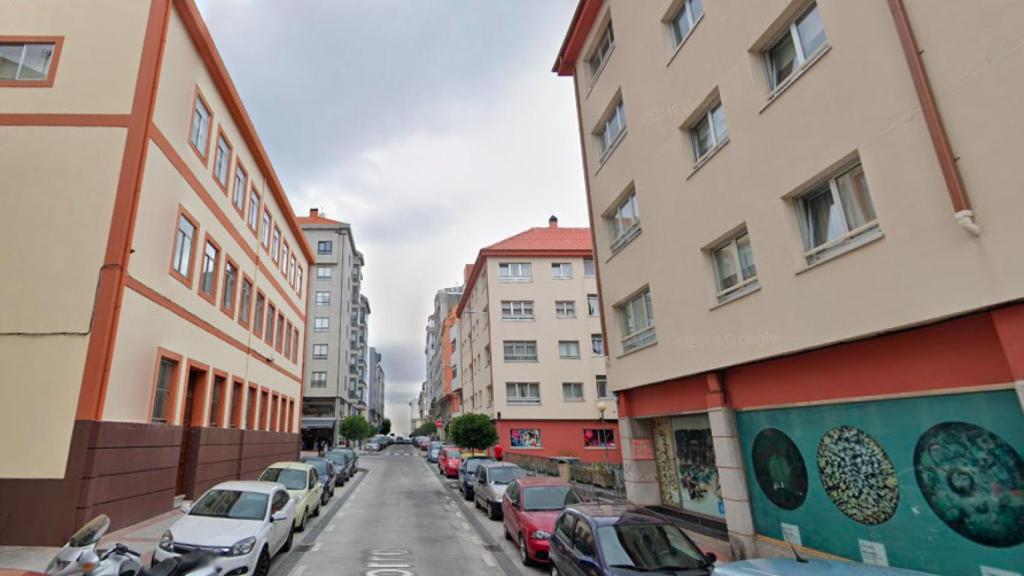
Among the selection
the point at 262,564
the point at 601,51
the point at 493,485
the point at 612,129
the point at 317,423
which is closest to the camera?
the point at 262,564

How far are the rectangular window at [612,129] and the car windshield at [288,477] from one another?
1350 cm

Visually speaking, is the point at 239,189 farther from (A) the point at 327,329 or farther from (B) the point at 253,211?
(A) the point at 327,329

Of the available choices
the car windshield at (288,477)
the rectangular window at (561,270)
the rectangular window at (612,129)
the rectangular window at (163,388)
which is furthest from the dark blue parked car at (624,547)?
the rectangular window at (561,270)

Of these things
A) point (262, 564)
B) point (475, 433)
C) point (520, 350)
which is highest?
point (520, 350)

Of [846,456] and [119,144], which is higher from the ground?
[119,144]

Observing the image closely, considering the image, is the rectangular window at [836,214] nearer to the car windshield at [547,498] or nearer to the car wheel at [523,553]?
the car windshield at [547,498]

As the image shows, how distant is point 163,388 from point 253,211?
11.1 metres

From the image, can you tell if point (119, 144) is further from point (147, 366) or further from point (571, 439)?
point (571, 439)

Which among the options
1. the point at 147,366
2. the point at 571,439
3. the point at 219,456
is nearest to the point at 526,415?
the point at 571,439

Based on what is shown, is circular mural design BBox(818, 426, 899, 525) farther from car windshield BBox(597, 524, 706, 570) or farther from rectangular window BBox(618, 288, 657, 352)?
rectangular window BBox(618, 288, 657, 352)

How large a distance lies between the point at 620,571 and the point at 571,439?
3046 centimetres

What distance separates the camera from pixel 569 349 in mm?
38844

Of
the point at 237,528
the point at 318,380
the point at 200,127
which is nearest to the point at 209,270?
the point at 200,127

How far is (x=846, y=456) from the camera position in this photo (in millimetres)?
7863
